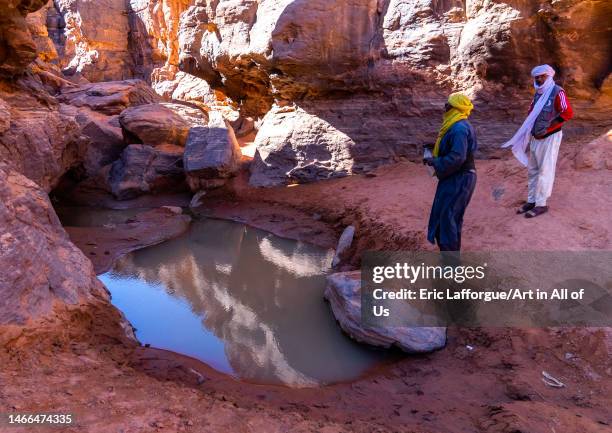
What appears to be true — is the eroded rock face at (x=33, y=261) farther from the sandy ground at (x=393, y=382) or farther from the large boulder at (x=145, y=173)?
the large boulder at (x=145, y=173)

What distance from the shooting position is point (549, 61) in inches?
272

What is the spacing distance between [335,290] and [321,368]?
940 millimetres

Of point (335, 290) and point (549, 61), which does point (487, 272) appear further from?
point (549, 61)

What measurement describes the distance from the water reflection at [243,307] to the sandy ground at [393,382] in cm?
36

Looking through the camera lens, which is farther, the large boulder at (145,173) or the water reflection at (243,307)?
the large boulder at (145,173)

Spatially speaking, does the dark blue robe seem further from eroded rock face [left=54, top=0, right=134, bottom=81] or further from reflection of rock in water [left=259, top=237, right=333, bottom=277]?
eroded rock face [left=54, top=0, right=134, bottom=81]

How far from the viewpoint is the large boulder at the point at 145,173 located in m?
10.0

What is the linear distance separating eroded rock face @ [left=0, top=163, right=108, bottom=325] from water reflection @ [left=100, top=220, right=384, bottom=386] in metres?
0.90

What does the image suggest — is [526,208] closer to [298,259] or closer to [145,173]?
[298,259]

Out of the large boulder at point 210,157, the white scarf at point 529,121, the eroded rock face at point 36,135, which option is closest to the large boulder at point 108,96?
the large boulder at point 210,157

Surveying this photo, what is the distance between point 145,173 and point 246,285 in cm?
573

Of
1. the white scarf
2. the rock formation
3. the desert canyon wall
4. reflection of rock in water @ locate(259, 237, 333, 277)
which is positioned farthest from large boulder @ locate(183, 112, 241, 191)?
the white scarf

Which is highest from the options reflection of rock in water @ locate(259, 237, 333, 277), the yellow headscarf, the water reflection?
the yellow headscarf

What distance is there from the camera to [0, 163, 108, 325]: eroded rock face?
3119 mm
